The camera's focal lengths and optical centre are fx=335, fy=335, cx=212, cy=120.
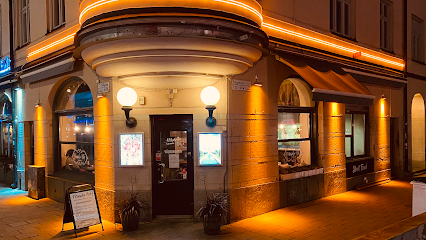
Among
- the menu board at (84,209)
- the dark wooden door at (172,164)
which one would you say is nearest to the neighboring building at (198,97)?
the dark wooden door at (172,164)

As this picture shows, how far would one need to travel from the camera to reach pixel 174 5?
6426 millimetres

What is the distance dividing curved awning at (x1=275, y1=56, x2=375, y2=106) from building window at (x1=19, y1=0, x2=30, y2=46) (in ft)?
31.1

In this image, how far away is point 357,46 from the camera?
1178cm

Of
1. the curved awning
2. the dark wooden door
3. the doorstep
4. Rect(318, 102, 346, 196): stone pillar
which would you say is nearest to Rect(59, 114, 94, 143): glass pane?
the dark wooden door

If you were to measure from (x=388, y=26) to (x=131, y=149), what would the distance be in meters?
11.7

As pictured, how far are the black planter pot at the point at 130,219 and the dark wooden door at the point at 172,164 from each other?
2.51ft

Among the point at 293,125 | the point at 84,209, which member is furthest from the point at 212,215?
the point at 293,125

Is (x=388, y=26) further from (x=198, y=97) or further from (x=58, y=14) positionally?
(x=58, y=14)

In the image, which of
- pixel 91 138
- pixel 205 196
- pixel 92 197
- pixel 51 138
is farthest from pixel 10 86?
pixel 205 196

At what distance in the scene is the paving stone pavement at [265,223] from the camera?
6.78 metres

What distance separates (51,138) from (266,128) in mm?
6599

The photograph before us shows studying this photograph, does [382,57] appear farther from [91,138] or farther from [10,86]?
[10,86]

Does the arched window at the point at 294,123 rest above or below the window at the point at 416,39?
below

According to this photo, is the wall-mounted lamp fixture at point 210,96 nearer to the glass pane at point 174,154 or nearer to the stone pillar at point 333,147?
the glass pane at point 174,154
